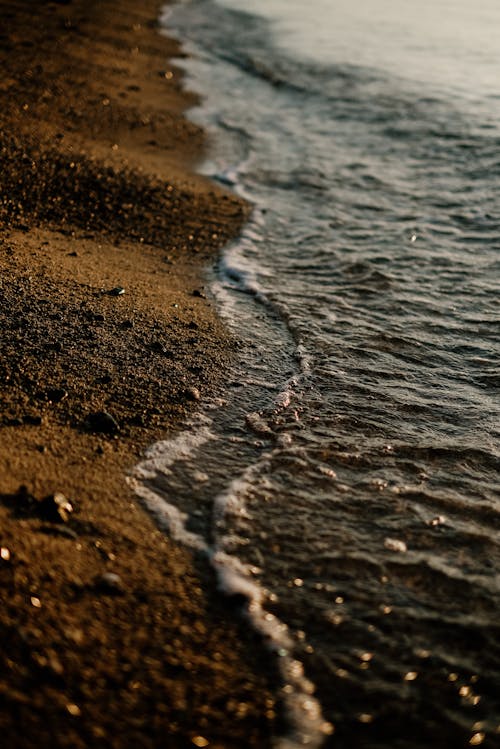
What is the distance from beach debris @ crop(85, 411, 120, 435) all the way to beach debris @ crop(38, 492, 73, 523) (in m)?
0.66

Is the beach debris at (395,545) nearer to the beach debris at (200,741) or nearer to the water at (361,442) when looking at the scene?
the water at (361,442)

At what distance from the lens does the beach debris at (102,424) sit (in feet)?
12.5

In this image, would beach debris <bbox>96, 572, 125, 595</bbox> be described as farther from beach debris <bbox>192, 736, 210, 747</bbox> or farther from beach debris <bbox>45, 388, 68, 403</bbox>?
beach debris <bbox>45, 388, 68, 403</bbox>

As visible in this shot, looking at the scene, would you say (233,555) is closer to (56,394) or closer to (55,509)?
(55,509)

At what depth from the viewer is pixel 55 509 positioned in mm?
3115

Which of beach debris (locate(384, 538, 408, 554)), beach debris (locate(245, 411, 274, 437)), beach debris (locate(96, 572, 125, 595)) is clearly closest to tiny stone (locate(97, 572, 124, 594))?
beach debris (locate(96, 572, 125, 595))

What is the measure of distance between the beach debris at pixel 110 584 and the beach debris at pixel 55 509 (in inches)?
15.0

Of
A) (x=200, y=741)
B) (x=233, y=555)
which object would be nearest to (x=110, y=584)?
(x=233, y=555)

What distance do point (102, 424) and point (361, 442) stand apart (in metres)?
1.48

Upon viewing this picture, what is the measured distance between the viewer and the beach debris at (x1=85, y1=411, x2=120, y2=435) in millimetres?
3797

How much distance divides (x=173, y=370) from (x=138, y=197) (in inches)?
121

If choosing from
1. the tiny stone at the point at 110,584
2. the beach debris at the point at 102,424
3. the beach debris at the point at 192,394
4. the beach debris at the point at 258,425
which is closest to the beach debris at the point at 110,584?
the tiny stone at the point at 110,584

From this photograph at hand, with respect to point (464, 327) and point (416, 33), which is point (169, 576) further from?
point (416, 33)

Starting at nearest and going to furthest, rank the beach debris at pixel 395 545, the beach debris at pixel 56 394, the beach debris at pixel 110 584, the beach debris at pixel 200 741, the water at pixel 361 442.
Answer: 1. the beach debris at pixel 200 741
2. the water at pixel 361 442
3. the beach debris at pixel 110 584
4. the beach debris at pixel 395 545
5. the beach debris at pixel 56 394
